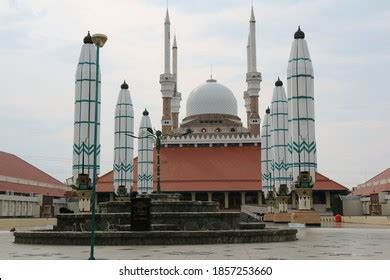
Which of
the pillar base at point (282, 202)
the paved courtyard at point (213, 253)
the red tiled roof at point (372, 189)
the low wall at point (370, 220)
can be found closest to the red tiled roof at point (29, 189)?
the pillar base at point (282, 202)

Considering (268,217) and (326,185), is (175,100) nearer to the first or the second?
(326,185)

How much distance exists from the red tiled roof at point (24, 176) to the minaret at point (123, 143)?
1268cm

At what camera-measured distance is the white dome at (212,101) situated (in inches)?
3167

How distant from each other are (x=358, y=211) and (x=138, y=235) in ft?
155

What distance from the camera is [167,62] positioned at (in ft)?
251

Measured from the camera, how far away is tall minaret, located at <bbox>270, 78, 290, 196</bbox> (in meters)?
47.2

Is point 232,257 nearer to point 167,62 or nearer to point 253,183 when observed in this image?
point 253,183

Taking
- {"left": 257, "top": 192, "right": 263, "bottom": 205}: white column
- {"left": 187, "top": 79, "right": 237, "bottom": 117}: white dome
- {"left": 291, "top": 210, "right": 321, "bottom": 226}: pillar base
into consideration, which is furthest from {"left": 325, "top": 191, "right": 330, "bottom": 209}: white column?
{"left": 291, "top": 210, "right": 321, "bottom": 226}: pillar base

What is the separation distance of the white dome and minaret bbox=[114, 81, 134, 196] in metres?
31.2

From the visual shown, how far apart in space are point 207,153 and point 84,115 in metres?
33.0

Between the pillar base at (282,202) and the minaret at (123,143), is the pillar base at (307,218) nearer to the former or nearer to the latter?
the pillar base at (282,202)

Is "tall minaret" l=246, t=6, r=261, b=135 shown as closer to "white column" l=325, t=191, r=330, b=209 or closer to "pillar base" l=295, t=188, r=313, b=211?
"white column" l=325, t=191, r=330, b=209

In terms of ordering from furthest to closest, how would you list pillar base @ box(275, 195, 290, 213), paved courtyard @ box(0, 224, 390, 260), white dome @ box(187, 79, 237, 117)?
1. white dome @ box(187, 79, 237, 117)
2. pillar base @ box(275, 195, 290, 213)
3. paved courtyard @ box(0, 224, 390, 260)

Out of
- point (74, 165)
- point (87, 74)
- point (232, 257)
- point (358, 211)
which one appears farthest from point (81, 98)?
point (358, 211)
